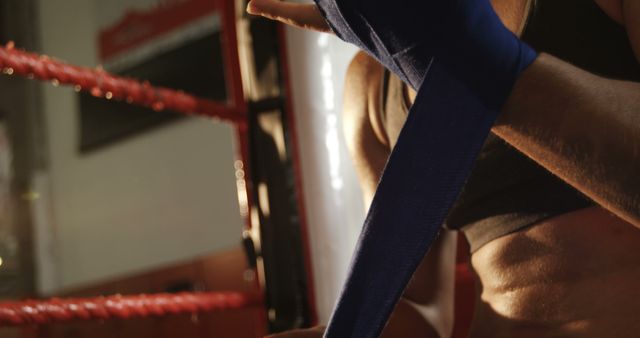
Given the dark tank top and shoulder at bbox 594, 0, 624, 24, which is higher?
shoulder at bbox 594, 0, 624, 24

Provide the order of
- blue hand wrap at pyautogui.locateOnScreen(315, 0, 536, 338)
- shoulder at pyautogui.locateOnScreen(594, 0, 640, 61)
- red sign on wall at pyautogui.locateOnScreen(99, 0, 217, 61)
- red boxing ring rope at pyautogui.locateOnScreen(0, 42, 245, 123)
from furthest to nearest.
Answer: red sign on wall at pyautogui.locateOnScreen(99, 0, 217, 61) → red boxing ring rope at pyautogui.locateOnScreen(0, 42, 245, 123) → shoulder at pyautogui.locateOnScreen(594, 0, 640, 61) → blue hand wrap at pyautogui.locateOnScreen(315, 0, 536, 338)

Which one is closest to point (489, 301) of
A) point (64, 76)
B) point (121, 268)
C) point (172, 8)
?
point (64, 76)

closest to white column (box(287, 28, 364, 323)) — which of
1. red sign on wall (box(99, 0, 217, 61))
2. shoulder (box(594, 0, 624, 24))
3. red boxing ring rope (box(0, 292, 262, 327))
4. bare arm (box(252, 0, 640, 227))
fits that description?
red boxing ring rope (box(0, 292, 262, 327))

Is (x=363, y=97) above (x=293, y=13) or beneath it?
beneath

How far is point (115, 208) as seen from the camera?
473 cm

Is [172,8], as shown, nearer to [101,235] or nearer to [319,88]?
[101,235]

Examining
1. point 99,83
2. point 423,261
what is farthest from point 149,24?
point 423,261

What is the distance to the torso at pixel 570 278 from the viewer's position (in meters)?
0.72

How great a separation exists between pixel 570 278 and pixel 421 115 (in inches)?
11.3

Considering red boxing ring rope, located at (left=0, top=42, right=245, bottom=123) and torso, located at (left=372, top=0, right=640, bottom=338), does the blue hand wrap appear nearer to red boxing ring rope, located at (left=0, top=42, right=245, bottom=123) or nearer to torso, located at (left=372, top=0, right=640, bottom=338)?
torso, located at (left=372, top=0, right=640, bottom=338)

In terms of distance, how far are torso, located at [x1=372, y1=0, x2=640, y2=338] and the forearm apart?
0.20 m

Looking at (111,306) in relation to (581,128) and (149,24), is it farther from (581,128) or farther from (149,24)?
(149,24)

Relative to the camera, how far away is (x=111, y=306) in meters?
1.05

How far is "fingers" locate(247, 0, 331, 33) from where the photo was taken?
602 millimetres
